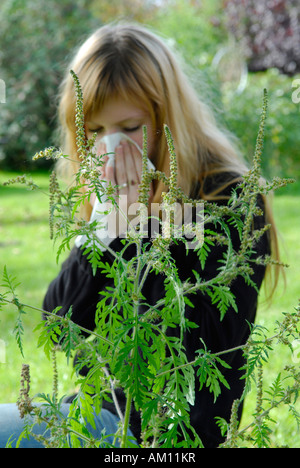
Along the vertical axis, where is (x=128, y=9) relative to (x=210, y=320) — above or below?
above

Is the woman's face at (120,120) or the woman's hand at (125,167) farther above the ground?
the woman's face at (120,120)

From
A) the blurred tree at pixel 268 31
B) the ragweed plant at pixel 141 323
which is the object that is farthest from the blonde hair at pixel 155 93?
the blurred tree at pixel 268 31

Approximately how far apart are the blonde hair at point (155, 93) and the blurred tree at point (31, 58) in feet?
22.3

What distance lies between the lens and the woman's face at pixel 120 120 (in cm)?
149

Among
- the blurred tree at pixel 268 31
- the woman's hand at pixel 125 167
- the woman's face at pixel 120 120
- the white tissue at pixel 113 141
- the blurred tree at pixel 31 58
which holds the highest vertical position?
the blurred tree at pixel 268 31

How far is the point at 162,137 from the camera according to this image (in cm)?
135

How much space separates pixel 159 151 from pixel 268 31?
48.8ft

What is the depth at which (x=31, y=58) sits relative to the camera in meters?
10.1

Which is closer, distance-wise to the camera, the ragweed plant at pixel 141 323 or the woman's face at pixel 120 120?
the ragweed plant at pixel 141 323

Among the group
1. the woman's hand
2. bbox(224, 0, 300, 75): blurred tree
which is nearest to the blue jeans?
the woman's hand

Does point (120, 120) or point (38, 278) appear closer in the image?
point (120, 120)

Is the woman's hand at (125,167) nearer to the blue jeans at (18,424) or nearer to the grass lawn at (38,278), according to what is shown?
the grass lawn at (38,278)

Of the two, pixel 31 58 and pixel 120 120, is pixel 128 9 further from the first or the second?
pixel 120 120

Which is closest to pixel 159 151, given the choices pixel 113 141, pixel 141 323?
pixel 113 141
